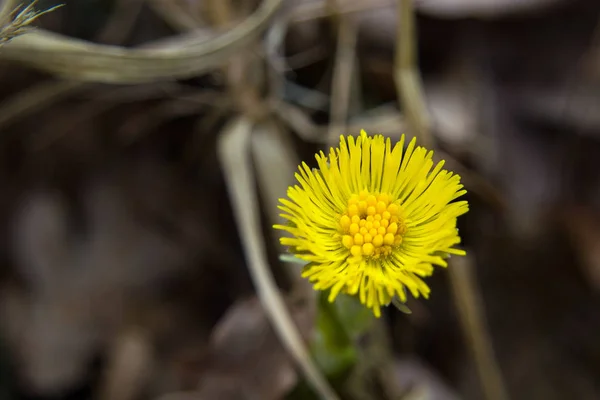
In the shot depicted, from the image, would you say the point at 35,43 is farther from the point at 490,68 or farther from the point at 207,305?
the point at 490,68

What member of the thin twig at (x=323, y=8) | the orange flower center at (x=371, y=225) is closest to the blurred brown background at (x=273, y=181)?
the thin twig at (x=323, y=8)

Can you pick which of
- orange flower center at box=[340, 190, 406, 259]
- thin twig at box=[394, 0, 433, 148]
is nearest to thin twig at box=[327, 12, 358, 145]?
thin twig at box=[394, 0, 433, 148]

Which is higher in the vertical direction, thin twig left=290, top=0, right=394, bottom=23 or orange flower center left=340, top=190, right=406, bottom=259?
thin twig left=290, top=0, right=394, bottom=23

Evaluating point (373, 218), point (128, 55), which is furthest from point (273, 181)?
point (373, 218)

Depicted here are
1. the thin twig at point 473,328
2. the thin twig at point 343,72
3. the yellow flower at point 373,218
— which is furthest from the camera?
the thin twig at point 343,72

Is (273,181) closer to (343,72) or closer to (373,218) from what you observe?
(343,72)

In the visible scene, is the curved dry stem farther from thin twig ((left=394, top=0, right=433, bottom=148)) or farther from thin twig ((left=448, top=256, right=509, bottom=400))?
thin twig ((left=448, top=256, right=509, bottom=400))

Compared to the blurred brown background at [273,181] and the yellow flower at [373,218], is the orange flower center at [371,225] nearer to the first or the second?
the yellow flower at [373,218]
